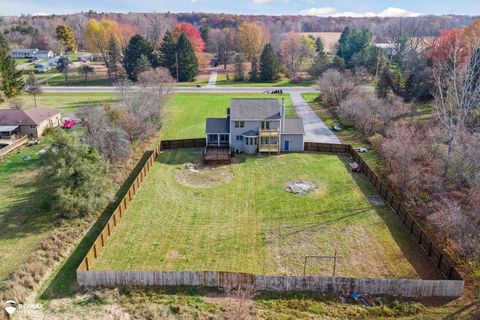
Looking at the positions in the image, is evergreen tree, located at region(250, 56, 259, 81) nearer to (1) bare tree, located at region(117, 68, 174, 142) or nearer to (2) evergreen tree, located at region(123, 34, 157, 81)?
(2) evergreen tree, located at region(123, 34, 157, 81)

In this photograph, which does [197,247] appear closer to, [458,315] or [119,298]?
[119,298]

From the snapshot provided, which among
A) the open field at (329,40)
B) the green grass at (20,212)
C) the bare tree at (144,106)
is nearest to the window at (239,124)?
the bare tree at (144,106)

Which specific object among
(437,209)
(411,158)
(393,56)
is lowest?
(437,209)

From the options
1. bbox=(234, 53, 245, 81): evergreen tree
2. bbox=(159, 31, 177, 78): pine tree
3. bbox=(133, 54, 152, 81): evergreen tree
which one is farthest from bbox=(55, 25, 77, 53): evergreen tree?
bbox=(234, 53, 245, 81): evergreen tree

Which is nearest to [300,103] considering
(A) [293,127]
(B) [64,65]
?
(A) [293,127]

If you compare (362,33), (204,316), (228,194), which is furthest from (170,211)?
(362,33)

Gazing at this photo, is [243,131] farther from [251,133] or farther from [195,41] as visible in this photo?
[195,41]

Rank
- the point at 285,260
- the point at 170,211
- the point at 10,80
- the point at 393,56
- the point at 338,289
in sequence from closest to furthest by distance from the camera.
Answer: the point at 338,289, the point at 285,260, the point at 170,211, the point at 10,80, the point at 393,56
